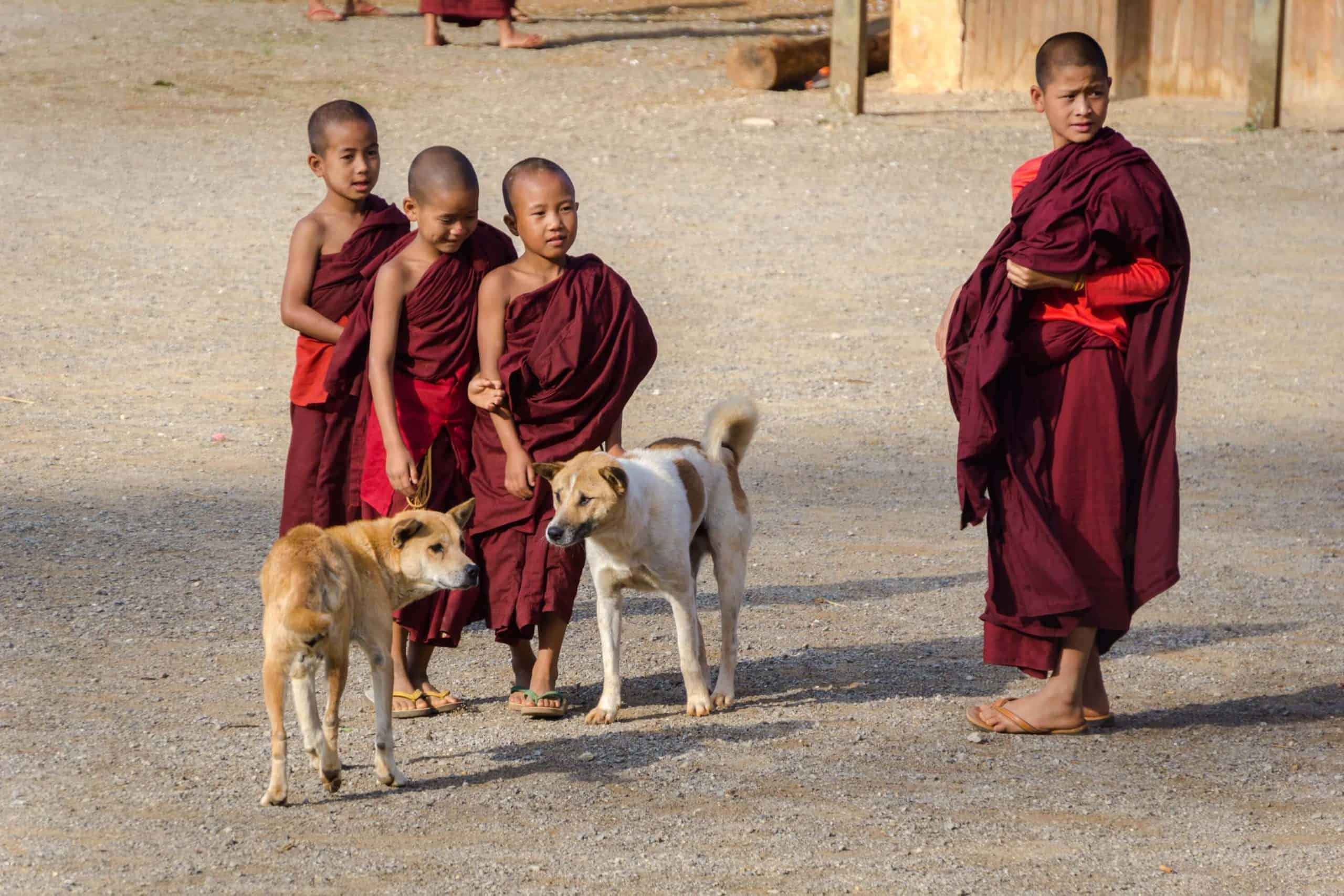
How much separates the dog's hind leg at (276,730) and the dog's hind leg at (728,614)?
1.52 metres

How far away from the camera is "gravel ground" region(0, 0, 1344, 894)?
441cm

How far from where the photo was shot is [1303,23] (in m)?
16.1

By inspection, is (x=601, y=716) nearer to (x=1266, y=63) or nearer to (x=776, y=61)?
(x=1266, y=63)

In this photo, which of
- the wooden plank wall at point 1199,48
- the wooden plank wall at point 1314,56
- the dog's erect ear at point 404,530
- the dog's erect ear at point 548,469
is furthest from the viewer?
the wooden plank wall at point 1199,48

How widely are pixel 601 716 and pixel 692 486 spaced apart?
0.76 m

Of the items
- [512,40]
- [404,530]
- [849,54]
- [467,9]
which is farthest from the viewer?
[512,40]

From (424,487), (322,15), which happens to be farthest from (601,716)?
(322,15)

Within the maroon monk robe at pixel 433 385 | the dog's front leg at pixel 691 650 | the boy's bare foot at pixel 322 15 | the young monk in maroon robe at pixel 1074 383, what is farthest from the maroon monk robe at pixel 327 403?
the boy's bare foot at pixel 322 15

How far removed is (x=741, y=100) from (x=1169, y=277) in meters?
12.2

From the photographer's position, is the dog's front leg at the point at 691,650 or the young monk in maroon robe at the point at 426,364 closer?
the young monk in maroon robe at the point at 426,364

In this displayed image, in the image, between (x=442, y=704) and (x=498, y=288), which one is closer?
(x=498, y=288)

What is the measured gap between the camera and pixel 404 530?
15.4ft

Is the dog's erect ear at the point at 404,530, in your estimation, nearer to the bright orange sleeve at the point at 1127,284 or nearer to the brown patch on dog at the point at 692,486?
the brown patch on dog at the point at 692,486

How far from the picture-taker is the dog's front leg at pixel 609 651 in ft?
17.4
